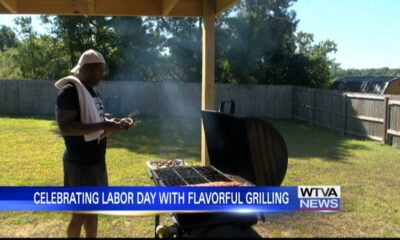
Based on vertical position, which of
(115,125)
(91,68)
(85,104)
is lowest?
(115,125)

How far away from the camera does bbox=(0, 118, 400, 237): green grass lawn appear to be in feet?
14.8

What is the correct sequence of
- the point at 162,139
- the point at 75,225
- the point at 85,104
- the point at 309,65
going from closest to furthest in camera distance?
the point at 85,104
the point at 75,225
the point at 162,139
the point at 309,65

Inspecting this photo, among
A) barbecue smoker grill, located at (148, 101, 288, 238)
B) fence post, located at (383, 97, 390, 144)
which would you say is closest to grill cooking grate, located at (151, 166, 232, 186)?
barbecue smoker grill, located at (148, 101, 288, 238)

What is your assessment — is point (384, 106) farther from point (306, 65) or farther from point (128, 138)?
point (306, 65)

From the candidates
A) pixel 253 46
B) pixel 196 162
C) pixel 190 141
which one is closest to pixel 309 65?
pixel 253 46

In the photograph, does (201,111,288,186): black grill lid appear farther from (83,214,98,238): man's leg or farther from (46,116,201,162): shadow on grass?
(46,116,201,162): shadow on grass

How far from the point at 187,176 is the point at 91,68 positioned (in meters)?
1.21

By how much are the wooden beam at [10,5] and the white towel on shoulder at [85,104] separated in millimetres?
2417

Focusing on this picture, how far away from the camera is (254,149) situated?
2902 mm

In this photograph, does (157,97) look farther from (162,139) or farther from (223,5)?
(223,5)

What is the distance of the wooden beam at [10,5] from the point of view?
4873mm

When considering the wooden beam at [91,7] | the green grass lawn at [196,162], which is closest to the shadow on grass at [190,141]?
the green grass lawn at [196,162]

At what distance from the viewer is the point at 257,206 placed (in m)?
2.64

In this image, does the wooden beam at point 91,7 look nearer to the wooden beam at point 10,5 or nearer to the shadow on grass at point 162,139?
the wooden beam at point 10,5
